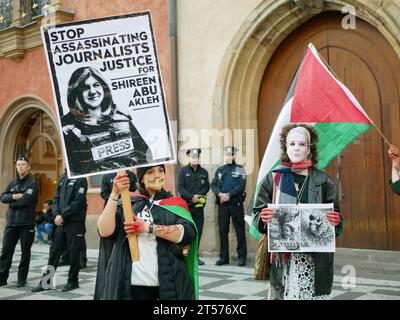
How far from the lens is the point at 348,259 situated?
757 cm

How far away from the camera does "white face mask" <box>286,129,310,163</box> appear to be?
3293mm

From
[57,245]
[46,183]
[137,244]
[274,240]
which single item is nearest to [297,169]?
[274,240]

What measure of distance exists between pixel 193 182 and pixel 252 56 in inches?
101

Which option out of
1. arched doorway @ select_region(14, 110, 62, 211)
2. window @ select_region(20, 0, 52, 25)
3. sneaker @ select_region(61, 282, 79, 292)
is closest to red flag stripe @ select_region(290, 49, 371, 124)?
sneaker @ select_region(61, 282, 79, 292)

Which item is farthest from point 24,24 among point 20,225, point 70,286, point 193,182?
point 70,286

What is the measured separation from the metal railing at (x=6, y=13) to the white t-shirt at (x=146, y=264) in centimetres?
1326

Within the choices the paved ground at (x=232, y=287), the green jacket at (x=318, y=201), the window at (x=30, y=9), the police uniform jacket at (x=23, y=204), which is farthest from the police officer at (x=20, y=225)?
the window at (x=30, y=9)

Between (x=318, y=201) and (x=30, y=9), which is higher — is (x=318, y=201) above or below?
below

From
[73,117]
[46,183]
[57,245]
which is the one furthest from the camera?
[46,183]

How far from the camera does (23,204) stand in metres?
7.21

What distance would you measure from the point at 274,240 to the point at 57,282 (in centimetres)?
498

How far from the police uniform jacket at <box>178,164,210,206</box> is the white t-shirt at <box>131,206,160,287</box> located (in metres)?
5.38

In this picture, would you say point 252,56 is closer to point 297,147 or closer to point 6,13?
point 297,147
